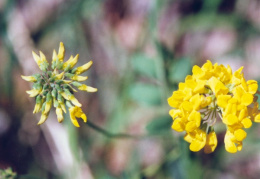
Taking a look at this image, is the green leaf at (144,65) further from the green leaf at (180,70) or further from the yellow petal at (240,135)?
the yellow petal at (240,135)

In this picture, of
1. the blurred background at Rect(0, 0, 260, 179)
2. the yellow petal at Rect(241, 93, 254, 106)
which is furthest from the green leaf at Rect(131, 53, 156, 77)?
the yellow petal at Rect(241, 93, 254, 106)

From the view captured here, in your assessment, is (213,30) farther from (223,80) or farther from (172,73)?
(223,80)

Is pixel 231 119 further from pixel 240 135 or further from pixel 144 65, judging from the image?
pixel 144 65

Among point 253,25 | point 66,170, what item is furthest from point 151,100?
point 253,25

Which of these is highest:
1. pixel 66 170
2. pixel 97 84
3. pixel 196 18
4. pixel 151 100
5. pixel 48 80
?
pixel 196 18

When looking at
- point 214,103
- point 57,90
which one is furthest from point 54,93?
point 214,103

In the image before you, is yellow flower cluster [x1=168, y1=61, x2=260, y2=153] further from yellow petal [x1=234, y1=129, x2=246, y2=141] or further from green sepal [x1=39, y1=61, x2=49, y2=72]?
green sepal [x1=39, y1=61, x2=49, y2=72]

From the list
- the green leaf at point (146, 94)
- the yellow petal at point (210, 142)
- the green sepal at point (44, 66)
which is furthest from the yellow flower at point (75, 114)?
the green leaf at point (146, 94)
